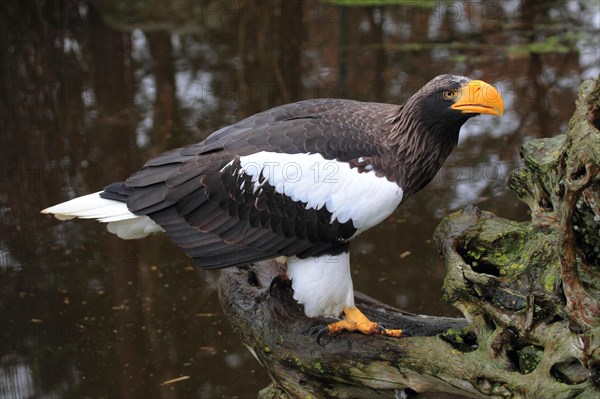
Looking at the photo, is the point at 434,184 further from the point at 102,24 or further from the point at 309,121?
the point at 102,24

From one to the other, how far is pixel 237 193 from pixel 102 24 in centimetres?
777

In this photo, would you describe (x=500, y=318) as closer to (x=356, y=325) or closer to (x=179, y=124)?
(x=356, y=325)

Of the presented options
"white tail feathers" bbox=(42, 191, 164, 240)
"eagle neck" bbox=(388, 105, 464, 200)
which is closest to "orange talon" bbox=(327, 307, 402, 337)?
"eagle neck" bbox=(388, 105, 464, 200)

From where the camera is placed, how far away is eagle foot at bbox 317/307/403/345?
4121 mm

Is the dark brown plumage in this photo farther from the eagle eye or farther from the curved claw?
the curved claw

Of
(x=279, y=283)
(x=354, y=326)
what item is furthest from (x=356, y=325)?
(x=279, y=283)

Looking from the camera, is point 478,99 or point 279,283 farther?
point 279,283

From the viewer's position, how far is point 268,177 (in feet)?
13.3

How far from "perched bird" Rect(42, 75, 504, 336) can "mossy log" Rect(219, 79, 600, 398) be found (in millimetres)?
179

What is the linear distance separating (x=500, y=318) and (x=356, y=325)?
31.7 inches

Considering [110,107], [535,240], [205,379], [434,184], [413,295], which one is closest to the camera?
[535,240]

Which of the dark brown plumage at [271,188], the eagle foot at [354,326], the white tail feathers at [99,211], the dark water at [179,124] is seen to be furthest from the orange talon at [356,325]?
the dark water at [179,124]

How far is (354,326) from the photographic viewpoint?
4.15 m

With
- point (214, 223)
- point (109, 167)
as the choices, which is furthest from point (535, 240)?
point (109, 167)
